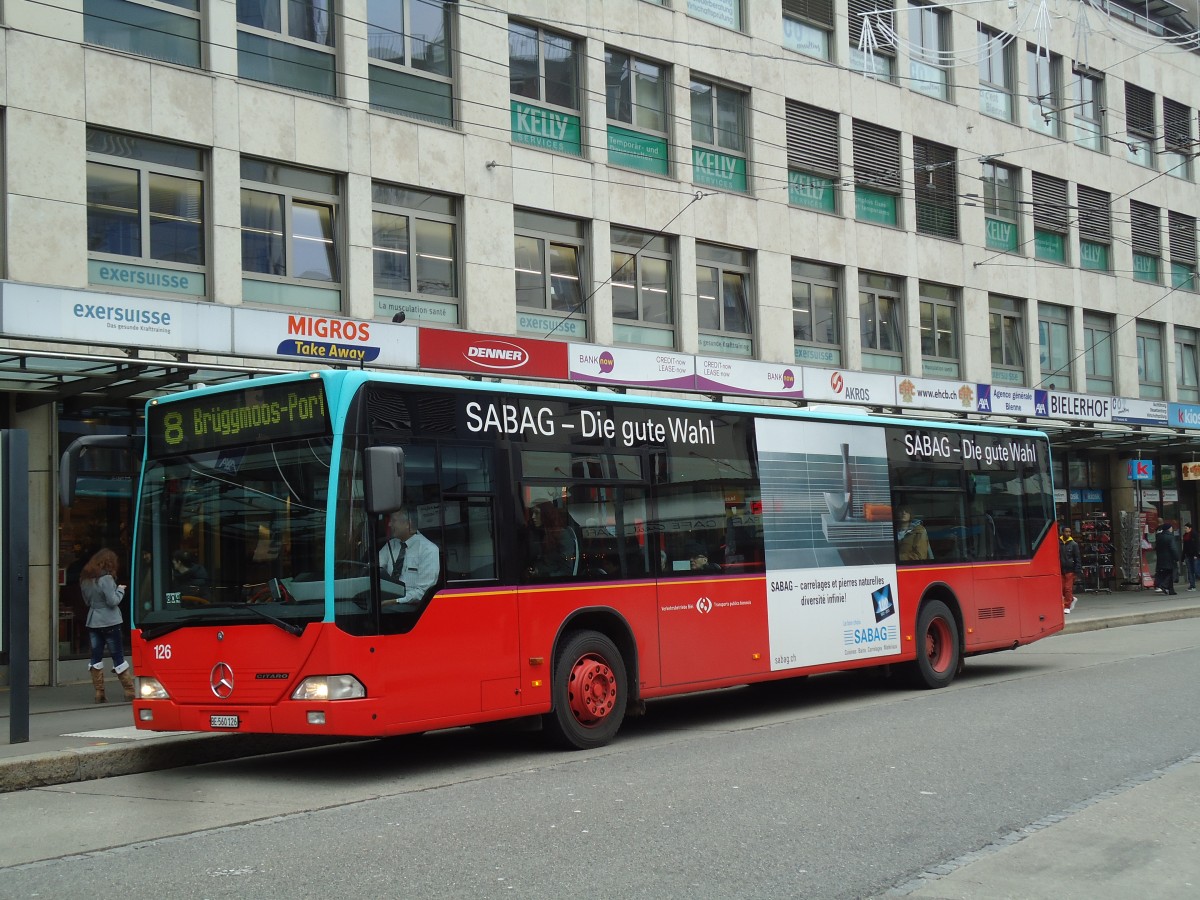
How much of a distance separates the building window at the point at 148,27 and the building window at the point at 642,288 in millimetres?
7879

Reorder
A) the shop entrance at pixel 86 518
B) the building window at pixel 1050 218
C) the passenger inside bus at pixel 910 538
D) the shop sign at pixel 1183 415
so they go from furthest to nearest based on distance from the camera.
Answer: the shop sign at pixel 1183 415
the building window at pixel 1050 218
the shop entrance at pixel 86 518
the passenger inside bus at pixel 910 538

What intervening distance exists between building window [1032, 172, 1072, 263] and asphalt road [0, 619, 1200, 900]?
2156 centimetres

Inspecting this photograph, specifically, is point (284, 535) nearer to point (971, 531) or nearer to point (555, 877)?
point (555, 877)

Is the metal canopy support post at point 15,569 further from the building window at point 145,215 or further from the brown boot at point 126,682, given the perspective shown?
the building window at point 145,215

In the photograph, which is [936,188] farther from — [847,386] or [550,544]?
[550,544]

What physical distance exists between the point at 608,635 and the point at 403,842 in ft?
14.8

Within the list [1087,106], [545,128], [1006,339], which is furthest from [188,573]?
[1087,106]

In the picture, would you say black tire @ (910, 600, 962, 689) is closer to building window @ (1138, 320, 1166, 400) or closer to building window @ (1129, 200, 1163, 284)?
building window @ (1138, 320, 1166, 400)

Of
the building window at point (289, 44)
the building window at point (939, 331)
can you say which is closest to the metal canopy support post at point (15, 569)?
the building window at point (289, 44)

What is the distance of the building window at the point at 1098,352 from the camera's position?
34281 mm

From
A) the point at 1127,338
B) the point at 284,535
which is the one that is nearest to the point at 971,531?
the point at 284,535

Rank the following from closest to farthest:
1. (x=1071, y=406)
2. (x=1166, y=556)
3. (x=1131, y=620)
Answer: (x=1131, y=620) → (x=1071, y=406) → (x=1166, y=556)

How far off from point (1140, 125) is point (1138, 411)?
29.1ft

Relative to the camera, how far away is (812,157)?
2677 cm
